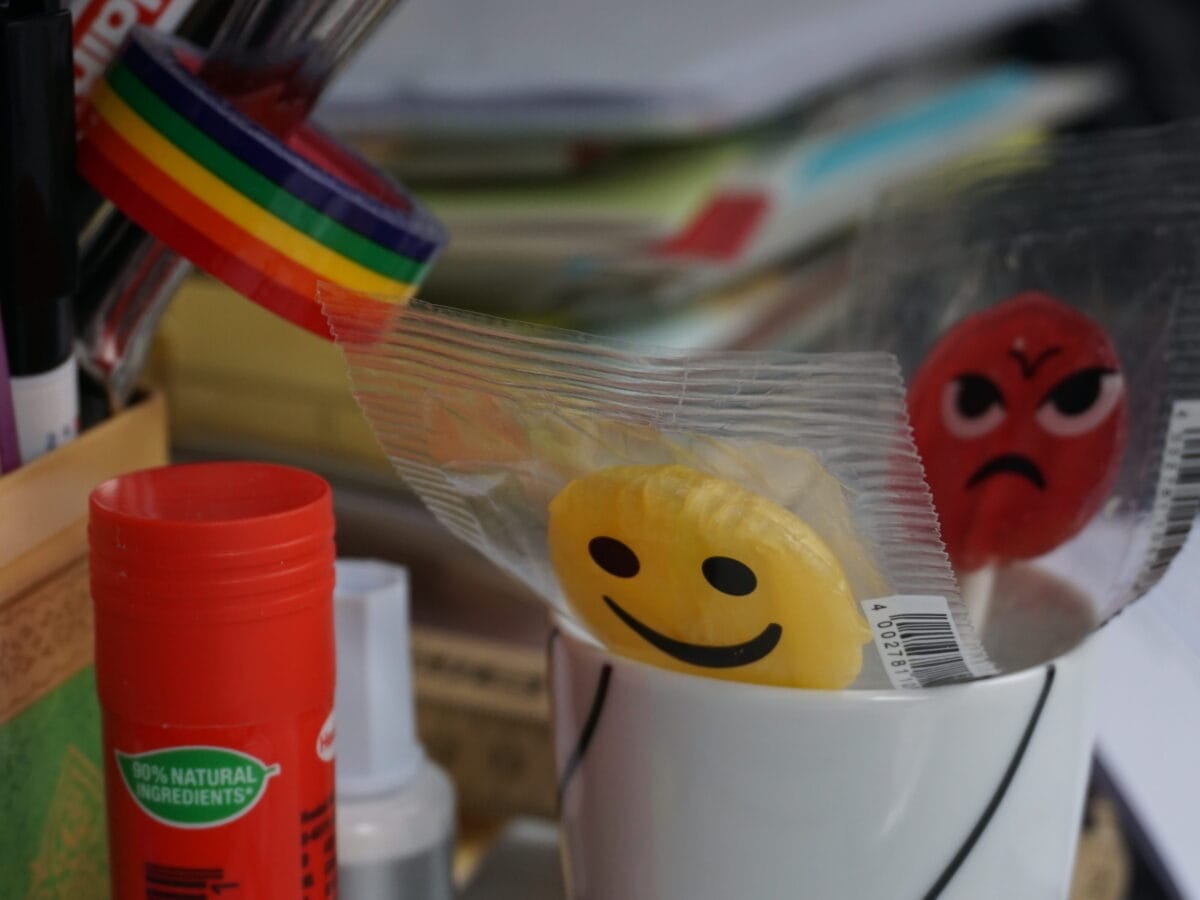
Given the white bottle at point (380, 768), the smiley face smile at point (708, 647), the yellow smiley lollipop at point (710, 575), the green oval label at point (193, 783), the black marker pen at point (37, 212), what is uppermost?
the black marker pen at point (37, 212)

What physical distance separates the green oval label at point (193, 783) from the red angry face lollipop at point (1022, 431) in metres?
0.16

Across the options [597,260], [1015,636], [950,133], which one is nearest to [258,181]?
[1015,636]

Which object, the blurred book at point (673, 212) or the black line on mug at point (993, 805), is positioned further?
the blurred book at point (673, 212)

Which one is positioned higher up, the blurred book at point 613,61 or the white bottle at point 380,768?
the blurred book at point 613,61

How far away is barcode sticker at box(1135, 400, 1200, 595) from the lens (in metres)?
0.26

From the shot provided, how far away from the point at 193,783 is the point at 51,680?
0.17 ft

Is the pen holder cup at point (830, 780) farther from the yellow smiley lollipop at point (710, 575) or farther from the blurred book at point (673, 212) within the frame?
the blurred book at point (673, 212)

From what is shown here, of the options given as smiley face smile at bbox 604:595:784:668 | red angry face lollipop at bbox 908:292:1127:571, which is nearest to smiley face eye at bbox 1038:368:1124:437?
red angry face lollipop at bbox 908:292:1127:571

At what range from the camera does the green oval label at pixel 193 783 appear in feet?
0.77

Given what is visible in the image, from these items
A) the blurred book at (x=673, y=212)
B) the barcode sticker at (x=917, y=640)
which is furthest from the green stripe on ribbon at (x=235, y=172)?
the blurred book at (x=673, y=212)

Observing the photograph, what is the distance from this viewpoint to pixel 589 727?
0.27m

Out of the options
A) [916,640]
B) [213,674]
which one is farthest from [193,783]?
[916,640]

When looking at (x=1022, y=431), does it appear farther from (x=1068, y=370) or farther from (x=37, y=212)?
(x=37, y=212)

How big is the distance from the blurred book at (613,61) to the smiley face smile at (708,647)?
1.06ft
